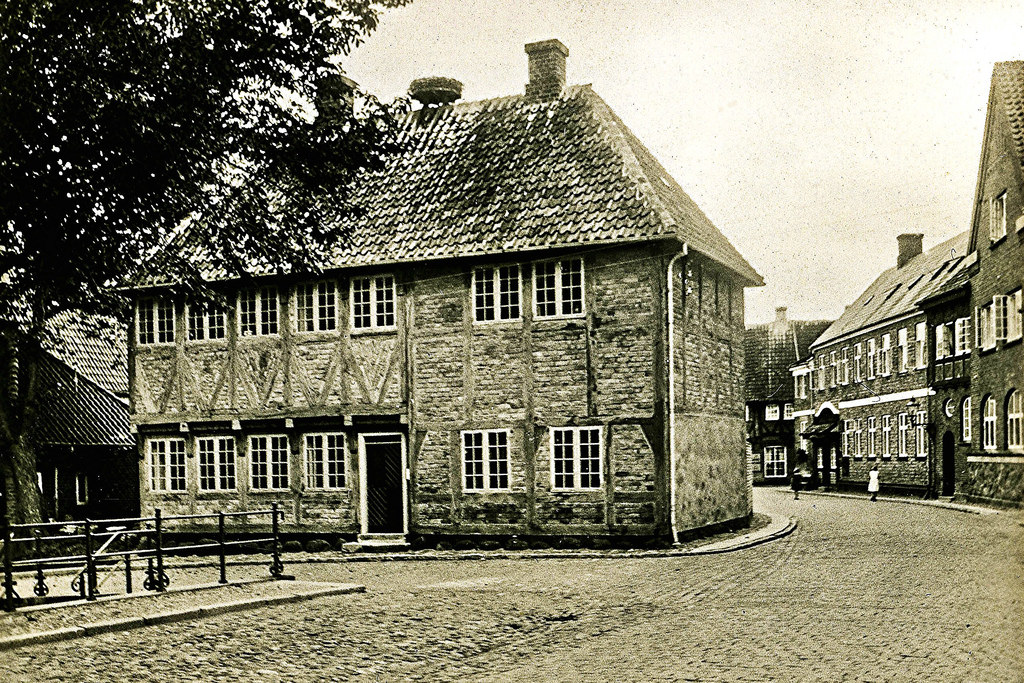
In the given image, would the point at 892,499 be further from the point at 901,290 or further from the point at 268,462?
the point at 268,462

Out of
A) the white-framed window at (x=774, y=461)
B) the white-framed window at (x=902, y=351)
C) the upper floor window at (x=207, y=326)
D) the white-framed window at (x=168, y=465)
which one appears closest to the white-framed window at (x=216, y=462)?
the white-framed window at (x=168, y=465)

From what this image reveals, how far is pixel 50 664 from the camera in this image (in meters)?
9.89

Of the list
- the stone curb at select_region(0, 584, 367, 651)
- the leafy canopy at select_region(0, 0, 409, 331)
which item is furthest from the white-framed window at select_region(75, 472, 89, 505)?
the stone curb at select_region(0, 584, 367, 651)

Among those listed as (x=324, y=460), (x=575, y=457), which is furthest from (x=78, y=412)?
(x=575, y=457)

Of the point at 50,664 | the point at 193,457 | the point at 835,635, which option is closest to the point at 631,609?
the point at 835,635

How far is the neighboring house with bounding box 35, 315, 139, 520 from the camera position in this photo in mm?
33531

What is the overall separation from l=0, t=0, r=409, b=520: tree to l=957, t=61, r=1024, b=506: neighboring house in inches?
216

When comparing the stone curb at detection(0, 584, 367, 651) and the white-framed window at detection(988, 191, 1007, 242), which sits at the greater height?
the white-framed window at detection(988, 191, 1007, 242)

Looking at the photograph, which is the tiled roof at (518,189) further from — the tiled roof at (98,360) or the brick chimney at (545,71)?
the tiled roof at (98,360)

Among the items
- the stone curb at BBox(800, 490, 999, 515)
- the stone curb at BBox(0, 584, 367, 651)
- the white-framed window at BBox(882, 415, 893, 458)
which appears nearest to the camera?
the stone curb at BBox(0, 584, 367, 651)

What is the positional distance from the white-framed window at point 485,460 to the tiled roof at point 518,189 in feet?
12.8

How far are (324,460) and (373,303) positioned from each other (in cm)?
378

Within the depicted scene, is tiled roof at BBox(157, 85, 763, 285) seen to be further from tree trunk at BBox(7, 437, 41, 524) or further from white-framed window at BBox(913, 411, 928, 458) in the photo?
white-framed window at BBox(913, 411, 928, 458)

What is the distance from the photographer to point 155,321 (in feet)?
85.6
